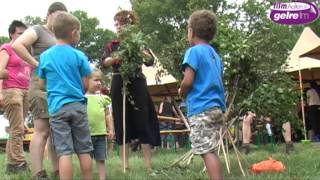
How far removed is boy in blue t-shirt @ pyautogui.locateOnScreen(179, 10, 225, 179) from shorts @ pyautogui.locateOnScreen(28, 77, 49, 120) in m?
1.52

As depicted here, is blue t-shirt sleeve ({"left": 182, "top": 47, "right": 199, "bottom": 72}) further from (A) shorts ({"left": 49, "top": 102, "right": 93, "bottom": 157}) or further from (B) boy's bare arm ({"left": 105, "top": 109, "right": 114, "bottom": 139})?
(B) boy's bare arm ({"left": 105, "top": 109, "right": 114, "bottom": 139})

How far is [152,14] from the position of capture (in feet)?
124

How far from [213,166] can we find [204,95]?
1.96ft

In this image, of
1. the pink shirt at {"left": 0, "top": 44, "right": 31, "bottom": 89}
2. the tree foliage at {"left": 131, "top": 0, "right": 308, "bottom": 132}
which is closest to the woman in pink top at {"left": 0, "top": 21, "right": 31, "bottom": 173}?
the pink shirt at {"left": 0, "top": 44, "right": 31, "bottom": 89}

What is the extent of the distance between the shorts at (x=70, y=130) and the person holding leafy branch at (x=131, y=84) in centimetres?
173

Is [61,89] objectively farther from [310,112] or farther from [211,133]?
[310,112]

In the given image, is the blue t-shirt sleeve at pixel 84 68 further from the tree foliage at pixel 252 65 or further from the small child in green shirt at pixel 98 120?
the tree foliage at pixel 252 65

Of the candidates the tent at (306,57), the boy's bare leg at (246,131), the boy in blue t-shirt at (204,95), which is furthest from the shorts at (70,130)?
the tent at (306,57)

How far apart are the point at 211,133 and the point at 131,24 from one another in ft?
8.16

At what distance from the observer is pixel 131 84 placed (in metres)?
6.42

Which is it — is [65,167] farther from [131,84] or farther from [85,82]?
[131,84]

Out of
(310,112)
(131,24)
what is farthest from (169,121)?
(131,24)

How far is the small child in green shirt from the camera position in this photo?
18.0 ft

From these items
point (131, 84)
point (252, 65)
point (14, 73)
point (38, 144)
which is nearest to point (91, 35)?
point (14, 73)
